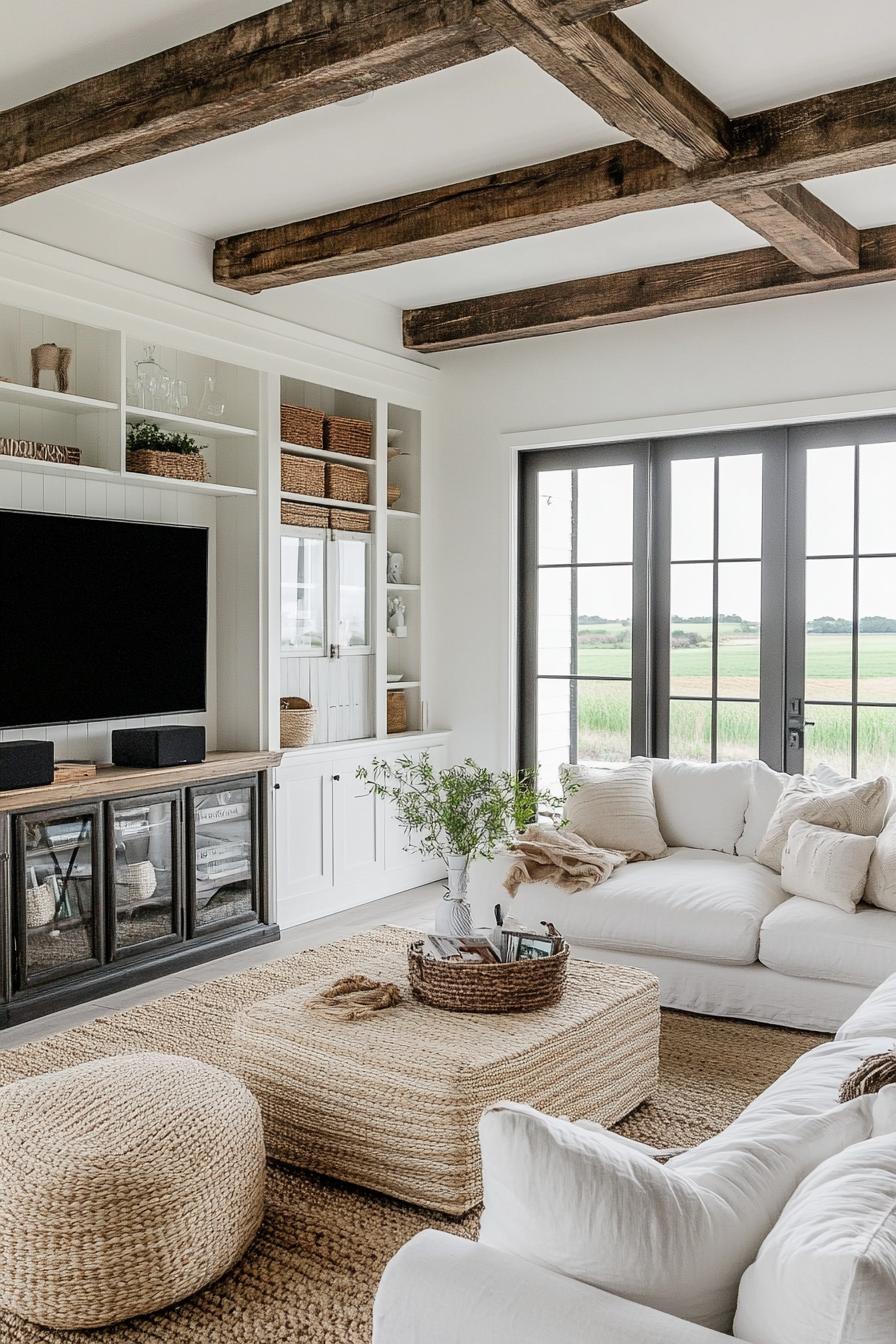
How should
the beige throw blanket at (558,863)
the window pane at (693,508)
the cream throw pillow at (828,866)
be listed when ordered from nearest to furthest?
the cream throw pillow at (828,866)
the beige throw blanket at (558,863)
the window pane at (693,508)

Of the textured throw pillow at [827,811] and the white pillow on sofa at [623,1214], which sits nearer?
the white pillow on sofa at [623,1214]

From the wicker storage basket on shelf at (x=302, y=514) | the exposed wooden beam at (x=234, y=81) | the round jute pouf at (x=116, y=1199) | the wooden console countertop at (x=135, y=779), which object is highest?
the exposed wooden beam at (x=234, y=81)

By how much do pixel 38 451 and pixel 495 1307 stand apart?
3531 millimetres

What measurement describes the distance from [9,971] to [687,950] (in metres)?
2.27

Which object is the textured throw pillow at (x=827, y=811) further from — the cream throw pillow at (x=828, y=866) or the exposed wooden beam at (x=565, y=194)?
the exposed wooden beam at (x=565, y=194)

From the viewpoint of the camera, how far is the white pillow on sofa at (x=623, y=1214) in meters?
1.23

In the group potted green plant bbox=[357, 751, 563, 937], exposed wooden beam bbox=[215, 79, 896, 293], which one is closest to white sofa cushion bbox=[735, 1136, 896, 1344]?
potted green plant bbox=[357, 751, 563, 937]

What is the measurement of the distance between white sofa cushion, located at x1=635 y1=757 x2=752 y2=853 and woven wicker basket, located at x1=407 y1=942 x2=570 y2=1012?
172cm

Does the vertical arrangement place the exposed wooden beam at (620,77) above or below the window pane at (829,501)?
above

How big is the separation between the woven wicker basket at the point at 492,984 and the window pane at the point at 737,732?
272 centimetres

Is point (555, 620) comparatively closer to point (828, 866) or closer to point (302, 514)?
point (302, 514)

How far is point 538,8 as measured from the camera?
246 cm

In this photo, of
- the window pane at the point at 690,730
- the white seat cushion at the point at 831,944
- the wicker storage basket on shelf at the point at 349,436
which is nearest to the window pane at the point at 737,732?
the window pane at the point at 690,730

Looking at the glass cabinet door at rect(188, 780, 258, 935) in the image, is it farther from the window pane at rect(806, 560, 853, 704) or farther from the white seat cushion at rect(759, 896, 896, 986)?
the window pane at rect(806, 560, 853, 704)
